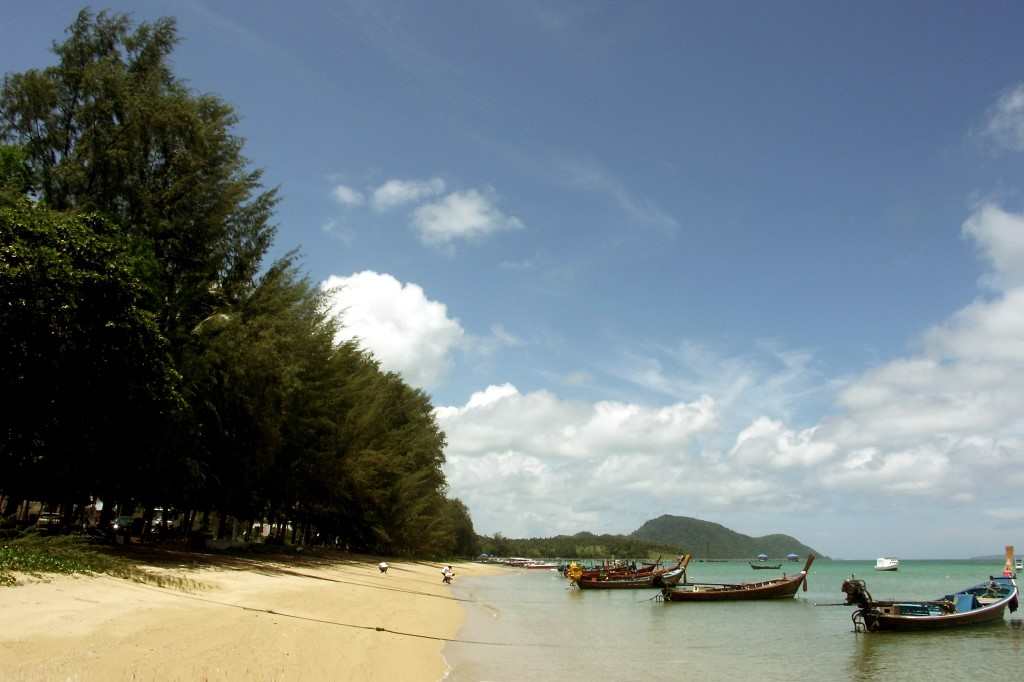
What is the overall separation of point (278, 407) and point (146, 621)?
16037 millimetres

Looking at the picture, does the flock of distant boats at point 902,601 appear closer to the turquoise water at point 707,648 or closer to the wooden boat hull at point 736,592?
the wooden boat hull at point 736,592

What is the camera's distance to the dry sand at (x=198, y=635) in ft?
28.1

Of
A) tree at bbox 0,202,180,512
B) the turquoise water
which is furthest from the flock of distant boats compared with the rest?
tree at bbox 0,202,180,512

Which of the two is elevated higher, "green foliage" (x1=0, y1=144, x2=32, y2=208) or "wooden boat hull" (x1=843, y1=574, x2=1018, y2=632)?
"green foliage" (x1=0, y1=144, x2=32, y2=208)

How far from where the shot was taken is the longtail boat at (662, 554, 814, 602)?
134ft

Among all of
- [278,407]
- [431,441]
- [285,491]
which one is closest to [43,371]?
[278,407]

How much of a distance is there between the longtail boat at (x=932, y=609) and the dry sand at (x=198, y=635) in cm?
1700

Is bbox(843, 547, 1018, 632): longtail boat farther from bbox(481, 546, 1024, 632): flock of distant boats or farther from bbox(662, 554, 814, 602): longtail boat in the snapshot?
bbox(662, 554, 814, 602): longtail boat

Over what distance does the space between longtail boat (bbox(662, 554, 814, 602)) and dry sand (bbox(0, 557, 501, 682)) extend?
82.9 ft

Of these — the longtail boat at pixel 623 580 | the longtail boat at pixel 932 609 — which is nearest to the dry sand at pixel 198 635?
the longtail boat at pixel 932 609

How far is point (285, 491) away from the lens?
35.4m

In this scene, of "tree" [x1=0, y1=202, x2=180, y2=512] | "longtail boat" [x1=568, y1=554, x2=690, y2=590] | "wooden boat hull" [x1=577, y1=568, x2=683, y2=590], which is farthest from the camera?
"wooden boat hull" [x1=577, y1=568, x2=683, y2=590]

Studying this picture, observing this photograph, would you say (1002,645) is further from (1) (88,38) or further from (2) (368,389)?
(1) (88,38)

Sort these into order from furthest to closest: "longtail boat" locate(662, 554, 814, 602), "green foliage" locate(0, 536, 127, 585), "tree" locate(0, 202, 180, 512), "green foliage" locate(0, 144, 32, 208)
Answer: "longtail boat" locate(662, 554, 814, 602) < "green foliage" locate(0, 144, 32, 208) < "tree" locate(0, 202, 180, 512) < "green foliage" locate(0, 536, 127, 585)
